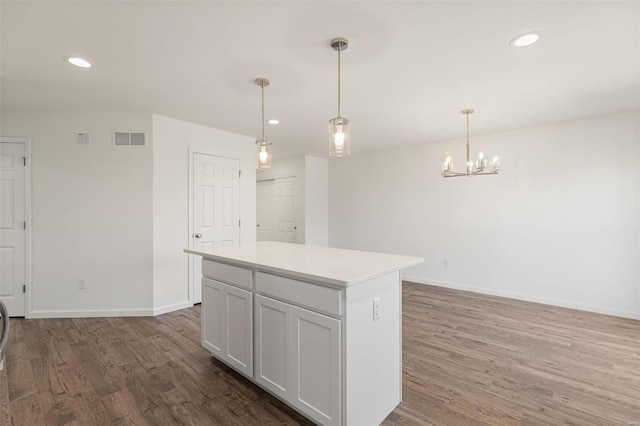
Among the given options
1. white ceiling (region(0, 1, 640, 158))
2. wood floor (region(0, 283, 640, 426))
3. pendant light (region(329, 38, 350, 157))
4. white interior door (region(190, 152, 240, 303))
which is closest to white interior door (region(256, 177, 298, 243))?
white interior door (region(190, 152, 240, 303))

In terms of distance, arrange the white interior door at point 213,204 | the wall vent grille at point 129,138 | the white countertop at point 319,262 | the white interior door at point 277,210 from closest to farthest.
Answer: the white countertop at point 319,262
the wall vent grille at point 129,138
the white interior door at point 213,204
the white interior door at point 277,210

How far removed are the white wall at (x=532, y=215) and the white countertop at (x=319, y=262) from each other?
3.17m

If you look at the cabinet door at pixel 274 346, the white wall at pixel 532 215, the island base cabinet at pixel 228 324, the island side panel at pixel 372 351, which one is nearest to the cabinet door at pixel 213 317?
the island base cabinet at pixel 228 324

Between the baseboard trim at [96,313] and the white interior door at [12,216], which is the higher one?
the white interior door at [12,216]

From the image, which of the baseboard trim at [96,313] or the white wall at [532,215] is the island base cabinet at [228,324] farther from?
the white wall at [532,215]

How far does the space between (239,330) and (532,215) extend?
4.17 m

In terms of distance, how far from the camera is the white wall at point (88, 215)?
11.4 ft

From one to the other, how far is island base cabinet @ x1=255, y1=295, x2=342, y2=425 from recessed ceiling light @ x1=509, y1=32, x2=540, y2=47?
222 centimetres

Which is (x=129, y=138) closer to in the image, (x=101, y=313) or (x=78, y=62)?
(x=78, y=62)

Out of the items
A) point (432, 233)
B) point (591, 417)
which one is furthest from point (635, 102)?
point (591, 417)

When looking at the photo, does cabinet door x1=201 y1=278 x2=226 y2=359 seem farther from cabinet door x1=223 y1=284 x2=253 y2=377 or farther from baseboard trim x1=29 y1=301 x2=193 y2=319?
baseboard trim x1=29 y1=301 x2=193 y2=319

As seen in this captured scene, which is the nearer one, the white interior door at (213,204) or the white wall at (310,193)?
the white interior door at (213,204)

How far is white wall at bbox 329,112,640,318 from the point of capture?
3609 mm

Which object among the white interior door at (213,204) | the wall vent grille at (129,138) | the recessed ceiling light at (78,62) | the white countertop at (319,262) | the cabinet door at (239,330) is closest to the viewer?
the white countertop at (319,262)
